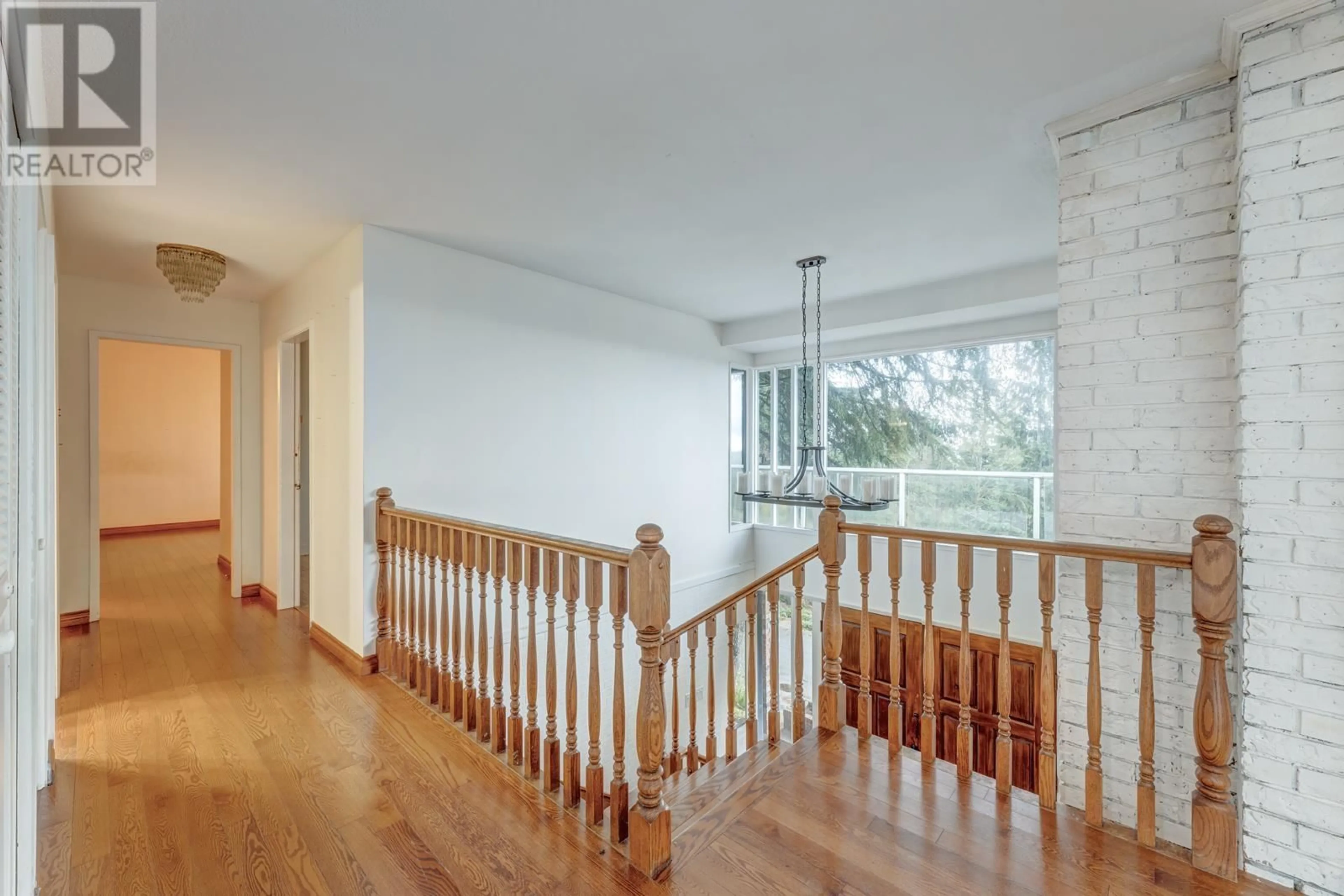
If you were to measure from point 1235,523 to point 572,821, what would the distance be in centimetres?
234

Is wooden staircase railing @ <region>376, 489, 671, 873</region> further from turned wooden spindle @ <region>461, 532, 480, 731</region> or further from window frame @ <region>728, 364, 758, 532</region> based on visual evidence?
window frame @ <region>728, 364, 758, 532</region>

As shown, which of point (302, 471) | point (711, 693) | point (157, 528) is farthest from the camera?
point (157, 528)

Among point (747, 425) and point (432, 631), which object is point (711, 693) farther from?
point (747, 425)

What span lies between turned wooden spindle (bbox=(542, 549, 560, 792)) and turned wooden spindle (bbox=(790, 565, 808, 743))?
3.31 feet

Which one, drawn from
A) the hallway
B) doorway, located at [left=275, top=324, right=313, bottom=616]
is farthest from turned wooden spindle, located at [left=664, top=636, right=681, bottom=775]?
doorway, located at [left=275, top=324, right=313, bottom=616]

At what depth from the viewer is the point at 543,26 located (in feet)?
5.42

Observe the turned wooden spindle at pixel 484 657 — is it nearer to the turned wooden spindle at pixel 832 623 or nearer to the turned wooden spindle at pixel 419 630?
the turned wooden spindle at pixel 419 630

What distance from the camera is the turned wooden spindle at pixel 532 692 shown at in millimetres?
2062

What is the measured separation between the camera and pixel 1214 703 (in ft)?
5.27

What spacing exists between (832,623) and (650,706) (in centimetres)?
108

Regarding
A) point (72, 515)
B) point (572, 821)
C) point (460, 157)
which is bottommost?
point (572, 821)

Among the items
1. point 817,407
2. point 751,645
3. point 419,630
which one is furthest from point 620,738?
point 817,407

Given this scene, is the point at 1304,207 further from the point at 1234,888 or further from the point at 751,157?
the point at 1234,888

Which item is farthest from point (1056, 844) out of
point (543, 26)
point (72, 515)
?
point (72, 515)
